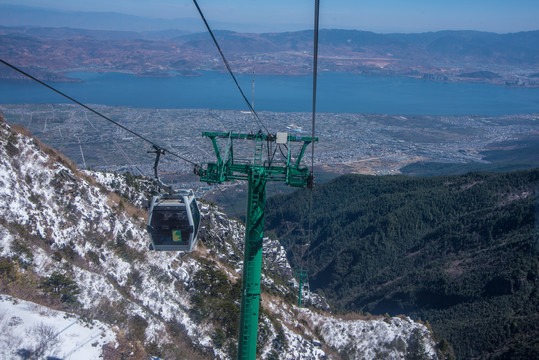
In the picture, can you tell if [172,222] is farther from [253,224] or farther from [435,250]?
[435,250]

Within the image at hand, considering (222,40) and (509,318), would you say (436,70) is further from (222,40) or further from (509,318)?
(509,318)

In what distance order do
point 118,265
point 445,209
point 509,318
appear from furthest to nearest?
point 445,209, point 509,318, point 118,265

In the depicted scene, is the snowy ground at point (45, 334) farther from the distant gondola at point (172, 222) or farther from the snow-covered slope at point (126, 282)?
the distant gondola at point (172, 222)

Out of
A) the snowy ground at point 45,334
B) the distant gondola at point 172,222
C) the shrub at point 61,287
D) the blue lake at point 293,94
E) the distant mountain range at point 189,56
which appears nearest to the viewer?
the distant gondola at point 172,222

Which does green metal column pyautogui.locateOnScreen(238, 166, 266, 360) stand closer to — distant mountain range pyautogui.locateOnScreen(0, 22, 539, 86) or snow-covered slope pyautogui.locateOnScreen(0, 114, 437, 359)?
snow-covered slope pyautogui.locateOnScreen(0, 114, 437, 359)

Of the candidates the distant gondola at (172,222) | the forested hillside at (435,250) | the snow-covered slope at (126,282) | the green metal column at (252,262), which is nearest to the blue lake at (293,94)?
the forested hillside at (435,250)

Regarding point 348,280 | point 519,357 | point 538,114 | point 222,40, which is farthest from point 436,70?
point 519,357
